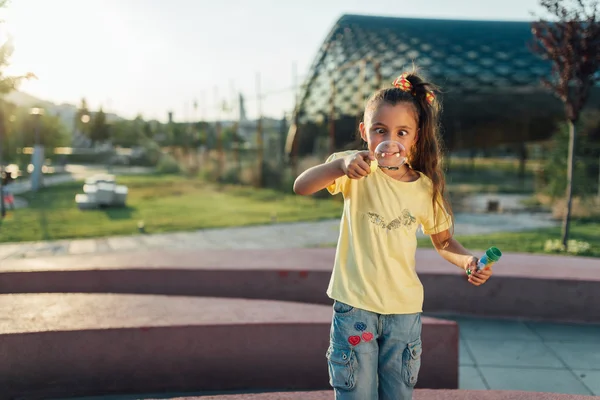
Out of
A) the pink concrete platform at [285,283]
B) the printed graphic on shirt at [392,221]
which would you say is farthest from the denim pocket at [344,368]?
the pink concrete platform at [285,283]

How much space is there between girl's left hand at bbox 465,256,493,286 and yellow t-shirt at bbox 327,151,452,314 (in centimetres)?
20

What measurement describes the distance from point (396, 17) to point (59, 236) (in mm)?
26380

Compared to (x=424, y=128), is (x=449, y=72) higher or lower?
higher

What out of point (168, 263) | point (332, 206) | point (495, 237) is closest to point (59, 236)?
point (168, 263)

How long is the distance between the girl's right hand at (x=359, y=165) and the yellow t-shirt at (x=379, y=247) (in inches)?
9.1

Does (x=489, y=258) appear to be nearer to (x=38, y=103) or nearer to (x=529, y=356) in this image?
(x=529, y=356)

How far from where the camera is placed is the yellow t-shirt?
189 cm

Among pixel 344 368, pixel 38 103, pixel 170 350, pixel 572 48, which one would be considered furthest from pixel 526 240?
pixel 38 103

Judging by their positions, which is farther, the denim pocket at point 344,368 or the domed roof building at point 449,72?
the domed roof building at point 449,72

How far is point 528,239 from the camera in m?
7.90

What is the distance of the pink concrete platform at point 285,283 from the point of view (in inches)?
167

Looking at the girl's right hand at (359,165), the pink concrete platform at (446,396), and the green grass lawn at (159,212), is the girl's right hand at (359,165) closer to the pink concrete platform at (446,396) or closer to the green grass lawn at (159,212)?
the pink concrete platform at (446,396)

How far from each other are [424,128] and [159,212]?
33.3ft

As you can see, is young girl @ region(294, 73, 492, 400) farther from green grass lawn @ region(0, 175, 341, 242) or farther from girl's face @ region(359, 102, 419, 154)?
green grass lawn @ region(0, 175, 341, 242)
